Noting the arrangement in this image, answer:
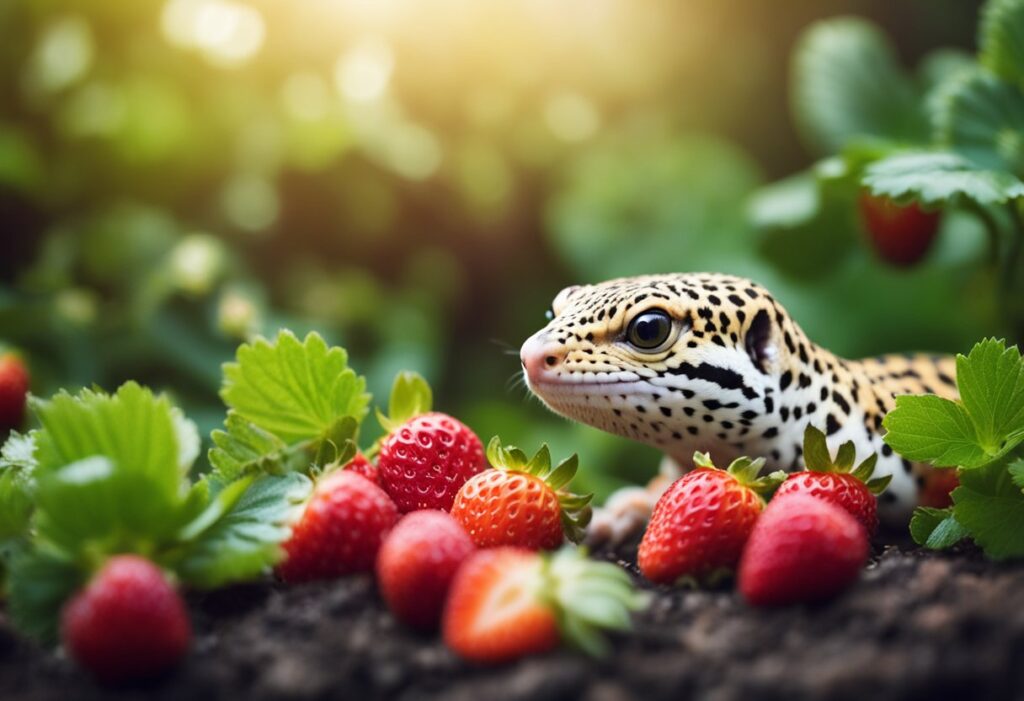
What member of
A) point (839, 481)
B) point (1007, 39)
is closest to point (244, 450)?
point (839, 481)

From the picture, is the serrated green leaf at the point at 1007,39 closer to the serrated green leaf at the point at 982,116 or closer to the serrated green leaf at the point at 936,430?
the serrated green leaf at the point at 982,116

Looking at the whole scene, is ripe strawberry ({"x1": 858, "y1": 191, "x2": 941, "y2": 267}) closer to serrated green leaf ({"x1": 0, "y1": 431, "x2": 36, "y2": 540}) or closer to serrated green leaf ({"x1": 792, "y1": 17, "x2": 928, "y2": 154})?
serrated green leaf ({"x1": 792, "y1": 17, "x2": 928, "y2": 154})

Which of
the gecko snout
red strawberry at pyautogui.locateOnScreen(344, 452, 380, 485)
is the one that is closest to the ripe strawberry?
the gecko snout

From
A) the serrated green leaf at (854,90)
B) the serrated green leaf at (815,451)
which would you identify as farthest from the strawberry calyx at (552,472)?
the serrated green leaf at (854,90)

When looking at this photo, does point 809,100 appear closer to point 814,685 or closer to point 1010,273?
point 1010,273

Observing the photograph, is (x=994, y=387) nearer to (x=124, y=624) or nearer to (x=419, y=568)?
(x=419, y=568)
